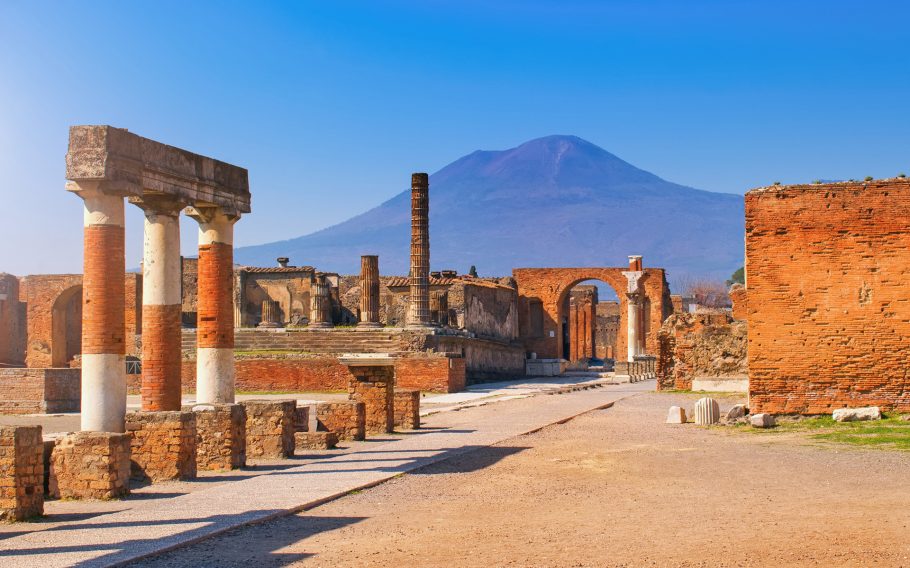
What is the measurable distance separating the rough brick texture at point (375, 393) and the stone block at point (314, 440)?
2110 millimetres

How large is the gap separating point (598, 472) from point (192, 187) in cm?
598

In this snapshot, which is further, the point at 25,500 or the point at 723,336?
the point at 723,336

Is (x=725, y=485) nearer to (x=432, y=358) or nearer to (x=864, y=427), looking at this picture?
(x=864, y=427)

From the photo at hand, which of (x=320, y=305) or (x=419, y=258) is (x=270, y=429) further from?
(x=320, y=305)

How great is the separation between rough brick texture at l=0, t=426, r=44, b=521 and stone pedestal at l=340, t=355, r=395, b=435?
8.36 m

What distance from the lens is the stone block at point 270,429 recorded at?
52.4ft

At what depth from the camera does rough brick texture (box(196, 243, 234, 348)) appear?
15961 millimetres

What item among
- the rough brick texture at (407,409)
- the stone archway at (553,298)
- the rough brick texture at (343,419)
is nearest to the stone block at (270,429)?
the rough brick texture at (343,419)

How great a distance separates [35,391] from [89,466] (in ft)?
57.3

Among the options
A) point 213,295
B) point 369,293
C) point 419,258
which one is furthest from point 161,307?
point 369,293

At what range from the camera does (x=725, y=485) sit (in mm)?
12414

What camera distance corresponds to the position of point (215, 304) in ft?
52.5

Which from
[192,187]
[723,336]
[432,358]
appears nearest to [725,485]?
[192,187]

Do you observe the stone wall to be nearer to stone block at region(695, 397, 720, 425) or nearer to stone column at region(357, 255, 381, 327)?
stone block at region(695, 397, 720, 425)
